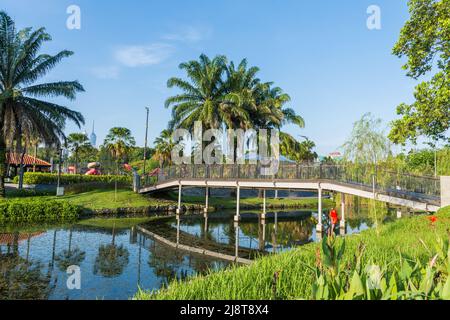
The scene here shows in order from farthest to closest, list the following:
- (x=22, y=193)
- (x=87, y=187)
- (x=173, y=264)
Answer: (x=87, y=187), (x=22, y=193), (x=173, y=264)

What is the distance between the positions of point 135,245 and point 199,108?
20282mm

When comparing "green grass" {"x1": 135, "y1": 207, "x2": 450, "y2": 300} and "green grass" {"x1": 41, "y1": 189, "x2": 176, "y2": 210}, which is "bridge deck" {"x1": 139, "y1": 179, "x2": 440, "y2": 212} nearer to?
"green grass" {"x1": 41, "y1": 189, "x2": 176, "y2": 210}

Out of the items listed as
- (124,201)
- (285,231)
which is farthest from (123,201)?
(285,231)

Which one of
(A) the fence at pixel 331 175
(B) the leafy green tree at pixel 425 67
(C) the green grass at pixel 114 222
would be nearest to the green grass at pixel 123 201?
(C) the green grass at pixel 114 222

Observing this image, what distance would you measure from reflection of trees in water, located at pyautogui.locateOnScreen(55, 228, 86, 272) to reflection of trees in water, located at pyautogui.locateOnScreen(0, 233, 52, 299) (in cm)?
73

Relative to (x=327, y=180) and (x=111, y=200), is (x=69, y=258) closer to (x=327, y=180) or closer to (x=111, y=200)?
(x=327, y=180)

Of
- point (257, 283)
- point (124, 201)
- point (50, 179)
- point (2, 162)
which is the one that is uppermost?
point (2, 162)

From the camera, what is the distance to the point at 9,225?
20.4 m

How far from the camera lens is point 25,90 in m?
26.9

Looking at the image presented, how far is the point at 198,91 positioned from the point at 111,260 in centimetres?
2471

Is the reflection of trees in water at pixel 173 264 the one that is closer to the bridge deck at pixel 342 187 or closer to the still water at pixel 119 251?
the still water at pixel 119 251

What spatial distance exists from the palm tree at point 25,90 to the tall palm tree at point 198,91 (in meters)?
10.4

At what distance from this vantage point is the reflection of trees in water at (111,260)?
11.6 meters
